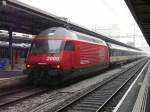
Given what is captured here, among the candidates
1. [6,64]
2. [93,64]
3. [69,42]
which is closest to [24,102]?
[69,42]

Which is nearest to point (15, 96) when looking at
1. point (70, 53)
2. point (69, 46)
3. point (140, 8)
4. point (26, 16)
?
point (70, 53)

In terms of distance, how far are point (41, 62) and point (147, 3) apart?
7.02 m

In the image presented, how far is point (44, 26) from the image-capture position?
80.1 ft

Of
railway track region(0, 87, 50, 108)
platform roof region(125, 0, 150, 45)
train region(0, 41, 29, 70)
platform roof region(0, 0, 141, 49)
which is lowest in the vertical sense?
railway track region(0, 87, 50, 108)

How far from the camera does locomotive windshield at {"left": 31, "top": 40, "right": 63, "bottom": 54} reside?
668 inches

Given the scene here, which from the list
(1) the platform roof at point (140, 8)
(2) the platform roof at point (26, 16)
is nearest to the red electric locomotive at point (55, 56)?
(2) the platform roof at point (26, 16)

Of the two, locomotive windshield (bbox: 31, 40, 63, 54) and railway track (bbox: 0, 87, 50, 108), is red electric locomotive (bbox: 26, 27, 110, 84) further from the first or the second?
railway track (bbox: 0, 87, 50, 108)

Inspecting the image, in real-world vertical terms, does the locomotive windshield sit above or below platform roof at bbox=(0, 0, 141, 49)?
below

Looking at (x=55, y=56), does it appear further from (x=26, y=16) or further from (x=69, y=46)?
(x=26, y=16)

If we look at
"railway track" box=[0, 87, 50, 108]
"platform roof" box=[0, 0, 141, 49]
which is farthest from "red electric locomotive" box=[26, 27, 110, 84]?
"platform roof" box=[0, 0, 141, 49]

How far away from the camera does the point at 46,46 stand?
17.3 m

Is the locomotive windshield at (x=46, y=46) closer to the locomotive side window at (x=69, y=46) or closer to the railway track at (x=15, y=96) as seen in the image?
the locomotive side window at (x=69, y=46)

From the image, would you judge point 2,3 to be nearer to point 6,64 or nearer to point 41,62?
point 41,62

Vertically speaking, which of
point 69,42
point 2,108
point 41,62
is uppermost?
point 69,42
